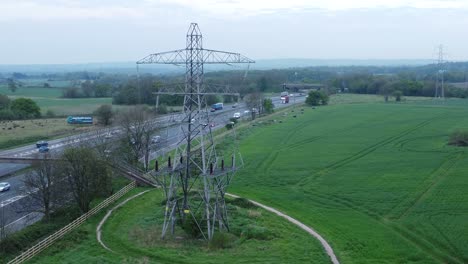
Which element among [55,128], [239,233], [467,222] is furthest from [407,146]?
[55,128]

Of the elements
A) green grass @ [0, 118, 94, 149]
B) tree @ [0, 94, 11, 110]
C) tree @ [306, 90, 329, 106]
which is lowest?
green grass @ [0, 118, 94, 149]

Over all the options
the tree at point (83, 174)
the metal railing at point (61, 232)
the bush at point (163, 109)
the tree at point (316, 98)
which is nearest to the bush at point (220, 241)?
the metal railing at point (61, 232)

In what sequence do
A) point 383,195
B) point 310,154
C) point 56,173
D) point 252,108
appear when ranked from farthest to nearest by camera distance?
1. point 252,108
2. point 310,154
3. point 383,195
4. point 56,173

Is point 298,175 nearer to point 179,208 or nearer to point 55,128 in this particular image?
point 179,208

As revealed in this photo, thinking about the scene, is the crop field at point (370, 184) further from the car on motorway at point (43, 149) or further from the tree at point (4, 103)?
the tree at point (4, 103)

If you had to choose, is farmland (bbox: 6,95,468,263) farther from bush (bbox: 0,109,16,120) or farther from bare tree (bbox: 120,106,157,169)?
bush (bbox: 0,109,16,120)

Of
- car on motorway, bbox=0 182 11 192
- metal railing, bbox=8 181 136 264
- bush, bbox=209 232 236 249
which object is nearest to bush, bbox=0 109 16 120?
car on motorway, bbox=0 182 11 192
